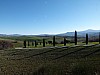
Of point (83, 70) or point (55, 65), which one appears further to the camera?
point (55, 65)

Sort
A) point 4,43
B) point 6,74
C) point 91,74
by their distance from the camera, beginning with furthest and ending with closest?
point 4,43 → point 6,74 → point 91,74

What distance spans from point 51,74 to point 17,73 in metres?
6.15

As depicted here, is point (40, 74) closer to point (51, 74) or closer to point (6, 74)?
point (51, 74)

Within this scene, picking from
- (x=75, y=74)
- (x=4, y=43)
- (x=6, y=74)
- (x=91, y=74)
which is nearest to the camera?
(x=91, y=74)

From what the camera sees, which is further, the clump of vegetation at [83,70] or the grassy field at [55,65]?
the grassy field at [55,65]

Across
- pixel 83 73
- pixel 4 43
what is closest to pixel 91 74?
pixel 83 73

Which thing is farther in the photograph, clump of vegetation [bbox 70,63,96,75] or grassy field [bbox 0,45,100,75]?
grassy field [bbox 0,45,100,75]

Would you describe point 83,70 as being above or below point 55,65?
above

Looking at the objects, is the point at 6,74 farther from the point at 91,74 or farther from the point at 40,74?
the point at 91,74

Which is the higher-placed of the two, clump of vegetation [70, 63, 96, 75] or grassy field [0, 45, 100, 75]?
clump of vegetation [70, 63, 96, 75]

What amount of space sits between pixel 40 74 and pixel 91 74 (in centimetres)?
354

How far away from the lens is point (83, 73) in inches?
571

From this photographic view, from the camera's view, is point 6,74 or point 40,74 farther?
point 6,74

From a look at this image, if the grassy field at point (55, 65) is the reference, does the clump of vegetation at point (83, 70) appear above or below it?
above
